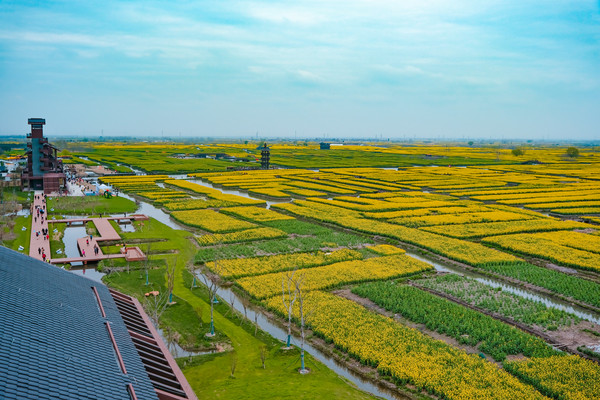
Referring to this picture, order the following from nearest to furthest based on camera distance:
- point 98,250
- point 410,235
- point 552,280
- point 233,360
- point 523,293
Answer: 1. point 233,360
2. point 523,293
3. point 552,280
4. point 98,250
5. point 410,235

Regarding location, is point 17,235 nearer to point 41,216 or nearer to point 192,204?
point 41,216

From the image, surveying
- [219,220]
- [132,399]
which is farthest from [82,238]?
[132,399]

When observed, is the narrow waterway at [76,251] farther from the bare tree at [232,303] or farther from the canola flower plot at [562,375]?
the canola flower plot at [562,375]

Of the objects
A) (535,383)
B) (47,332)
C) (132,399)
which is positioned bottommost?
(535,383)

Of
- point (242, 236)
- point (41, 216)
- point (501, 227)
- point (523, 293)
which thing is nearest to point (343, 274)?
point (523, 293)

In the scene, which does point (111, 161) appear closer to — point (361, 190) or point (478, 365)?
point (361, 190)

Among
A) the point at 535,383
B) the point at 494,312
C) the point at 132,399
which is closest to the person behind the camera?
the point at 132,399
